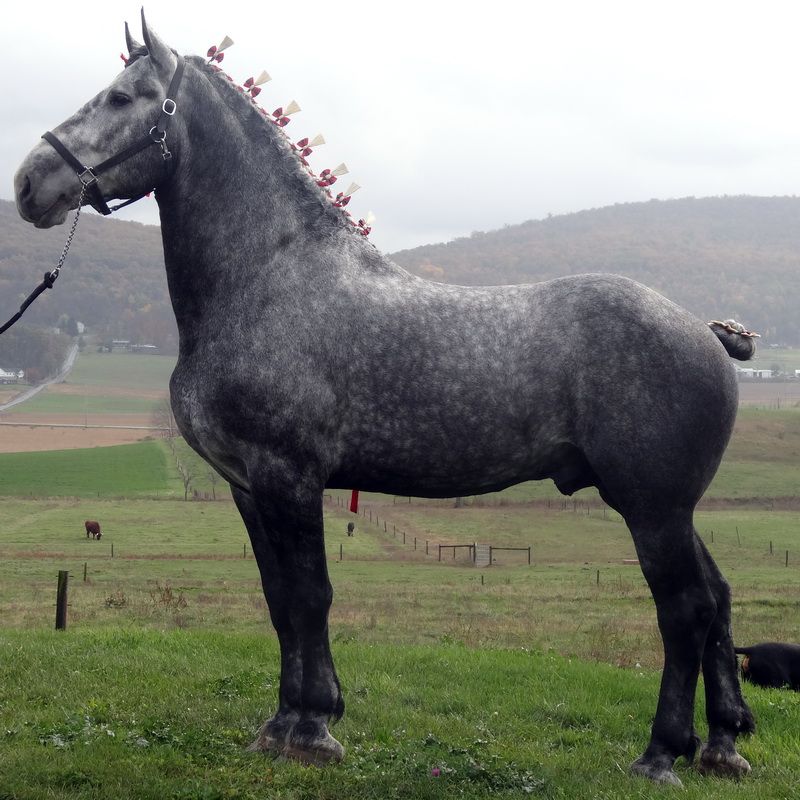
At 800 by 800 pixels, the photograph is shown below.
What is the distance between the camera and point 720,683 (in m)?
6.52

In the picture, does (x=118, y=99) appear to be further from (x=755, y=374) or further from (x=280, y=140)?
(x=755, y=374)

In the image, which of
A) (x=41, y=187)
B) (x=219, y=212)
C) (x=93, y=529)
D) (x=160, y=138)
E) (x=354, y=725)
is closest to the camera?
(x=41, y=187)

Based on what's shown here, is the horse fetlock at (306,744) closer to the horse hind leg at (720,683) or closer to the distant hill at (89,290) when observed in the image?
the horse hind leg at (720,683)

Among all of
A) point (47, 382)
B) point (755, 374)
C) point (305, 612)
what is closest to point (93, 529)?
point (305, 612)

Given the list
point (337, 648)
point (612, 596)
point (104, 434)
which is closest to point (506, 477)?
point (337, 648)

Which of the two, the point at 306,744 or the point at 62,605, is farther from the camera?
the point at 62,605

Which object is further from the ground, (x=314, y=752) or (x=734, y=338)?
(x=734, y=338)

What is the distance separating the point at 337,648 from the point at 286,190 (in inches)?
240

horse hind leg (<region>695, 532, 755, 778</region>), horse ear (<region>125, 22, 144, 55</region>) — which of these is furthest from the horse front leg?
horse ear (<region>125, 22, 144, 55</region>)

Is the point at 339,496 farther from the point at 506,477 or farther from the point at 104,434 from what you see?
the point at 506,477

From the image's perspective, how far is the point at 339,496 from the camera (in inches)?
2682

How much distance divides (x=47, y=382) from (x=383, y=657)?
4874 inches

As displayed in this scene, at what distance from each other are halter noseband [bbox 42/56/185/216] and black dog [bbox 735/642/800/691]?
8.72 m

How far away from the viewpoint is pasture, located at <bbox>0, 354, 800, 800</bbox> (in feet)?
19.3
